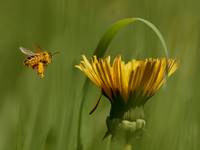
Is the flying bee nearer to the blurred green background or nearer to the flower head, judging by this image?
the blurred green background

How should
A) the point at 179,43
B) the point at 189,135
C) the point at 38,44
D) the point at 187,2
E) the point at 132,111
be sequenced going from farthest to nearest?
the point at 187,2 < the point at 179,43 < the point at 38,44 < the point at 189,135 < the point at 132,111

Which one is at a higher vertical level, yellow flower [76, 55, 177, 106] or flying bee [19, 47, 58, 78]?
flying bee [19, 47, 58, 78]

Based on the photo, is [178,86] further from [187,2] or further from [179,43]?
[187,2]

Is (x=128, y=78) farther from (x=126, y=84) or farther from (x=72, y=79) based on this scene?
(x=72, y=79)

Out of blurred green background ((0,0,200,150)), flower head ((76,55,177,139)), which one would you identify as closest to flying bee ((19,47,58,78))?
blurred green background ((0,0,200,150))

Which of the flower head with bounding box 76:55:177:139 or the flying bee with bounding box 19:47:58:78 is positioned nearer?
the flower head with bounding box 76:55:177:139

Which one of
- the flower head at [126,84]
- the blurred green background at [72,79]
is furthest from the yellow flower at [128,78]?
the blurred green background at [72,79]

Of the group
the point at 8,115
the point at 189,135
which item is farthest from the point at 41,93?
the point at 189,135
